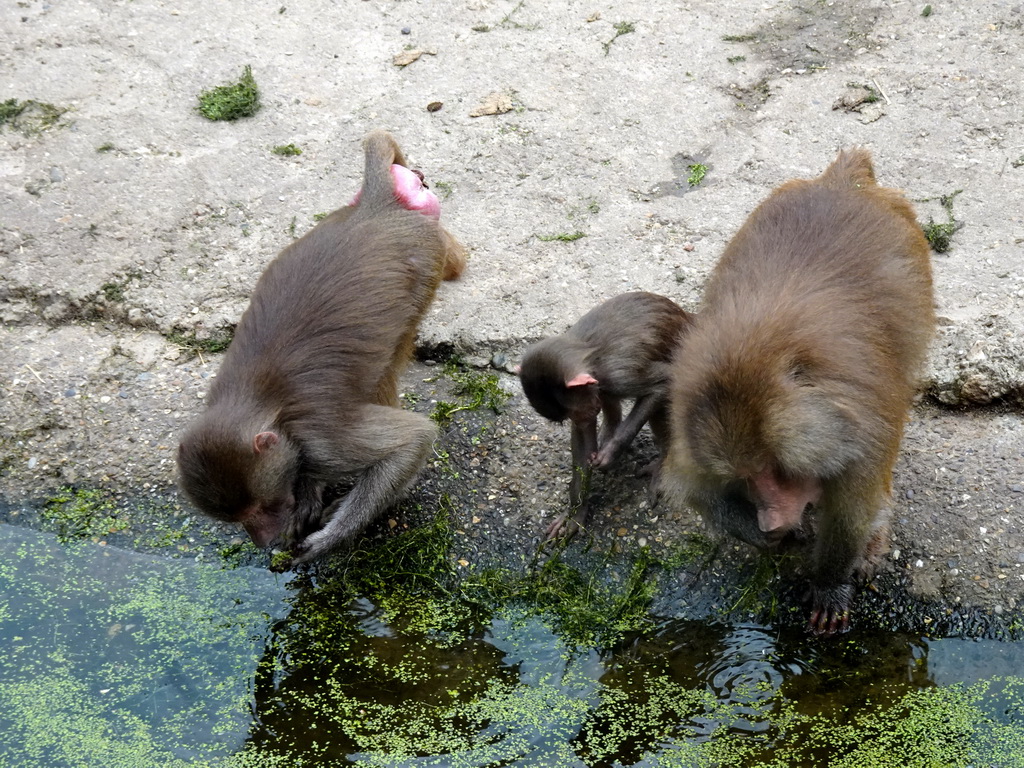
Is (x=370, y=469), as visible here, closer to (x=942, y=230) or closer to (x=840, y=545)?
(x=840, y=545)

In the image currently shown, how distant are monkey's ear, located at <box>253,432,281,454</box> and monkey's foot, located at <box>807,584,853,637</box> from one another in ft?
7.63

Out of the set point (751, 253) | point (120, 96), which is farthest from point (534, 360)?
point (120, 96)

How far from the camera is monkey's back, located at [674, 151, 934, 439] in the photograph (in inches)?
146

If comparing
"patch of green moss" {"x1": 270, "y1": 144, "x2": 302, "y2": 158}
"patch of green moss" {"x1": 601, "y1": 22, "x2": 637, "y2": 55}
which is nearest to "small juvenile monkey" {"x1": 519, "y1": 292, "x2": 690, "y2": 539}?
"patch of green moss" {"x1": 270, "y1": 144, "x2": 302, "y2": 158}

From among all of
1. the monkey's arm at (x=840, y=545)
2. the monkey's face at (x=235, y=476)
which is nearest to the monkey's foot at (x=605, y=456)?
the monkey's arm at (x=840, y=545)

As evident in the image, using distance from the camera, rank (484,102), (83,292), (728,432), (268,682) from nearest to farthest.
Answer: (728,432), (268,682), (83,292), (484,102)

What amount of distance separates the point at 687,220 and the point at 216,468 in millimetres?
3124

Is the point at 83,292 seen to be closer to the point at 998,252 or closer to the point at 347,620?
the point at 347,620

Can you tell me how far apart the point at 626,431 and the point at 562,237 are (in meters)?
1.73

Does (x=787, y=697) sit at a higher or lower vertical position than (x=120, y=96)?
lower

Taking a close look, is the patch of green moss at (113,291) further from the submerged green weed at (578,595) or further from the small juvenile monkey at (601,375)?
the submerged green weed at (578,595)

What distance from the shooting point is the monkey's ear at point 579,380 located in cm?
457

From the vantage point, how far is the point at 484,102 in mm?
7180

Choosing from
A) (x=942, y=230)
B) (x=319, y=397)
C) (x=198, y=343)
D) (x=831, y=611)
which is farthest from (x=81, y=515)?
(x=942, y=230)
